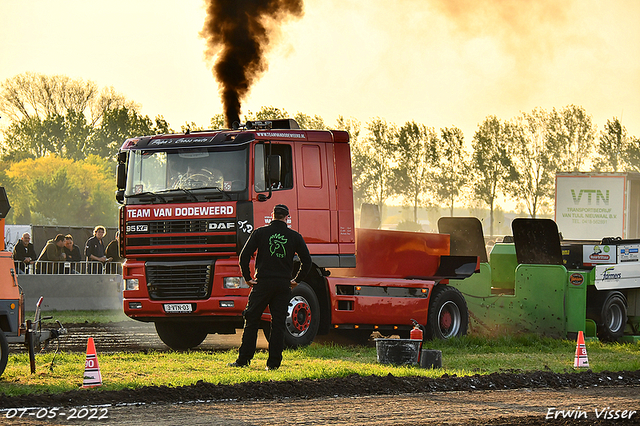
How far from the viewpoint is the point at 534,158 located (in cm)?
5738

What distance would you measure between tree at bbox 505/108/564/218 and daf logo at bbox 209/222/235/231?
45169 mm

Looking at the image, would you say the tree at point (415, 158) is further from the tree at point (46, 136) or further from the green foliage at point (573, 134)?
the tree at point (46, 136)

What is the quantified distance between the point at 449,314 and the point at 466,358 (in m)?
2.96

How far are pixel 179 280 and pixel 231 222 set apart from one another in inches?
45.4

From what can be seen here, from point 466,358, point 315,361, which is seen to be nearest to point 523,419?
point 315,361

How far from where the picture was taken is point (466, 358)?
12.8 m

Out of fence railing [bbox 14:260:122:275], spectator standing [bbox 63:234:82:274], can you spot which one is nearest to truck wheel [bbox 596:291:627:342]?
fence railing [bbox 14:260:122:275]

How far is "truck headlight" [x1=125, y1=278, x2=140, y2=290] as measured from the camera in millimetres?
13617

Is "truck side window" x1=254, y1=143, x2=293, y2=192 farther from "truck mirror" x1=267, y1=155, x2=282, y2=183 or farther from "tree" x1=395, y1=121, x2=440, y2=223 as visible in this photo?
"tree" x1=395, y1=121, x2=440, y2=223

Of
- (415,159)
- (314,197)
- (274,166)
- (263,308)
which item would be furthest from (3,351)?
(415,159)

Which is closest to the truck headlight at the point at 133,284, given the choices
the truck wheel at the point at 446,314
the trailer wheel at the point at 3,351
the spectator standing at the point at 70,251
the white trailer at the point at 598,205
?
the trailer wheel at the point at 3,351

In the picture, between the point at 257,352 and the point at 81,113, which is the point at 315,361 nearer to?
the point at 257,352

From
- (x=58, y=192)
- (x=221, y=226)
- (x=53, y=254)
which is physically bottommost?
(x=53, y=254)

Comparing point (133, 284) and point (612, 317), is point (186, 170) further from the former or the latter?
point (612, 317)
